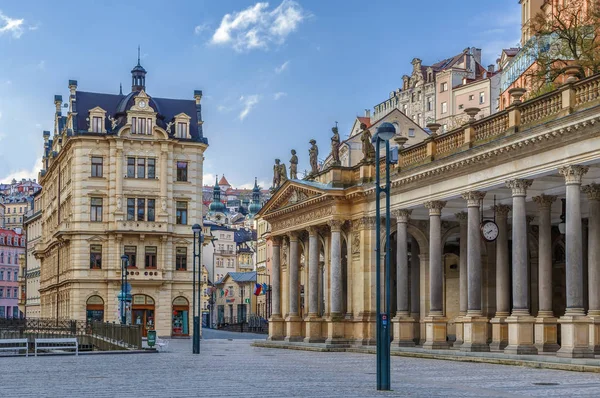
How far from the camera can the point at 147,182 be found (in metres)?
76.4

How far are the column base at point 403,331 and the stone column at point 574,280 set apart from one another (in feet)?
43.3

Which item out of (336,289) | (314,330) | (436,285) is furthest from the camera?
(314,330)

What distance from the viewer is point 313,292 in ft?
167

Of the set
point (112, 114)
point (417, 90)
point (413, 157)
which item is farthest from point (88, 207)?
point (417, 90)

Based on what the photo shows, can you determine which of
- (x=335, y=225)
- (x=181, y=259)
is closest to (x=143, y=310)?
(x=181, y=259)

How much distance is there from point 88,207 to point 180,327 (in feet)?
38.0

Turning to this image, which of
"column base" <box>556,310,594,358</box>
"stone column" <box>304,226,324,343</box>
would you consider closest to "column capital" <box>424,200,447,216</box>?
"column base" <box>556,310,594,358</box>

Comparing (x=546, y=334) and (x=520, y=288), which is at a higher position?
(x=520, y=288)

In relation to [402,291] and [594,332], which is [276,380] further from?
[402,291]

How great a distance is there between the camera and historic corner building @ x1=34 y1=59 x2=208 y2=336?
247 ft

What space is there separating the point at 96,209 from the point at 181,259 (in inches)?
303

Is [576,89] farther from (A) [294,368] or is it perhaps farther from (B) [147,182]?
(B) [147,182]

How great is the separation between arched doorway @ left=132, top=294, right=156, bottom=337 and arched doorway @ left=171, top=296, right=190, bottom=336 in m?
1.85

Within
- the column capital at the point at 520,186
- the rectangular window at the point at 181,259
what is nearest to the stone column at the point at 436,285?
the column capital at the point at 520,186
